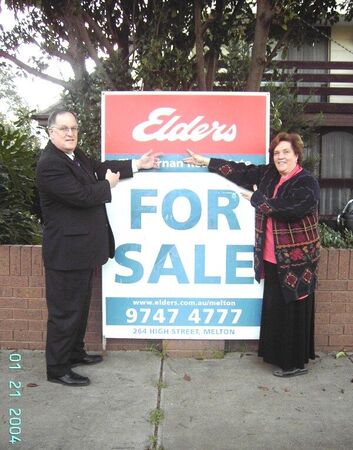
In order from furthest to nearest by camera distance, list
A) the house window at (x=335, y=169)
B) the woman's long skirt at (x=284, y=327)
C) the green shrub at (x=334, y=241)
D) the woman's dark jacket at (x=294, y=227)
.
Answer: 1. the house window at (x=335, y=169)
2. the green shrub at (x=334, y=241)
3. the woman's long skirt at (x=284, y=327)
4. the woman's dark jacket at (x=294, y=227)

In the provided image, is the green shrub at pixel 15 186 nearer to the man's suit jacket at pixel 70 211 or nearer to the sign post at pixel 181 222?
the sign post at pixel 181 222

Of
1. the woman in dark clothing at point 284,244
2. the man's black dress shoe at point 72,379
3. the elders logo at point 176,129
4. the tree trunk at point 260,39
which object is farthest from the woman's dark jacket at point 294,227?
the tree trunk at point 260,39

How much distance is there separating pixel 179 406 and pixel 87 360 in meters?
0.99

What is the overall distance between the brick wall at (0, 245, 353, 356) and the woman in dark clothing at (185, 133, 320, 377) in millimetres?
433

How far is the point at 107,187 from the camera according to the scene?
145 inches

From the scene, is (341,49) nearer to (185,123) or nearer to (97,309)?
(185,123)

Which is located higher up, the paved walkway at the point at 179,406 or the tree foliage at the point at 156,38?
the tree foliage at the point at 156,38

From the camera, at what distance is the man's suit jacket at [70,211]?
3.52 meters

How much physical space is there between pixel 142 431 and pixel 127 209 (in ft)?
5.65

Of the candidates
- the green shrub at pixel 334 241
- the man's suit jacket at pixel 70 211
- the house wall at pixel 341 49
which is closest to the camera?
the man's suit jacket at pixel 70 211

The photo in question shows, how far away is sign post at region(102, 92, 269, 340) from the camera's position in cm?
414

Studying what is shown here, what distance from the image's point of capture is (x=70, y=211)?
3.62m
